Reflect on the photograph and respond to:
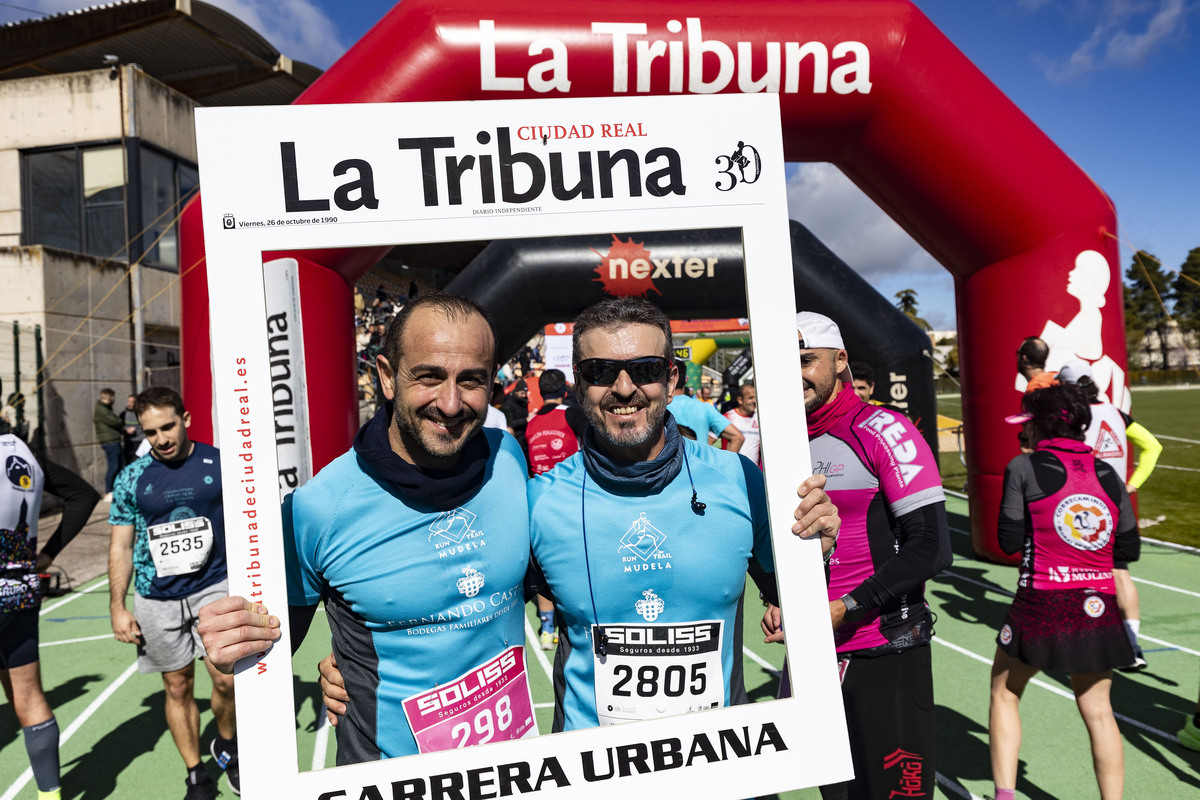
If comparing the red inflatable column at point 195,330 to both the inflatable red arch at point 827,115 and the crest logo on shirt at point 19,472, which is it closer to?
the inflatable red arch at point 827,115

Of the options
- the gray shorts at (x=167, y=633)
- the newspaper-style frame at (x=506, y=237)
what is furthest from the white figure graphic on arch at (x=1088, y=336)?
the gray shorts at (x=167, y=633)

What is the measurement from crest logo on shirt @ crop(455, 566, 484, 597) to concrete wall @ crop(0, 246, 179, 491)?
10.6m

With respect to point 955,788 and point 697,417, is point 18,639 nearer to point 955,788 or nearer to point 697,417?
point 697,417

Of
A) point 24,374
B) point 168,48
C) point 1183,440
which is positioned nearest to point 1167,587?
point 24,374

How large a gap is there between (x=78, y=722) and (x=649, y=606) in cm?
454

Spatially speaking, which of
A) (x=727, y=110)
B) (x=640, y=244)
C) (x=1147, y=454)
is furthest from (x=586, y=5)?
(x=1147, y=454)

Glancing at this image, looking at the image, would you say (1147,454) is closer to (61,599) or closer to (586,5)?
(586,5)

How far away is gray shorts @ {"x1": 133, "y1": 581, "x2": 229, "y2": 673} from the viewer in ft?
10.9

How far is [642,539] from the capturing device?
5.21ft

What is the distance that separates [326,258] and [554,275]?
269cm

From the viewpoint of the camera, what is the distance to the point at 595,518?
1609 mm

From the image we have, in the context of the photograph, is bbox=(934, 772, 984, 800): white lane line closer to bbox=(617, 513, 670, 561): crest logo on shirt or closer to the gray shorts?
bbox=(617, 513, 670, 561): crest logo on shirt

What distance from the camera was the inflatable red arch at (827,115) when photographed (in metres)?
4.34

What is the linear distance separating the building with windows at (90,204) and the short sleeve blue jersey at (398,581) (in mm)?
10286
